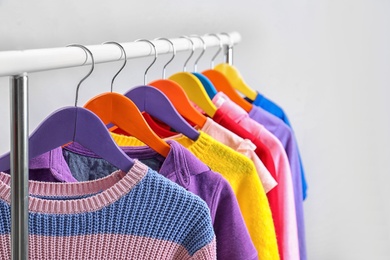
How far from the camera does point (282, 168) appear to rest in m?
1.48

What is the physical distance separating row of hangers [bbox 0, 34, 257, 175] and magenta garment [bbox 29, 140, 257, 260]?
4cm

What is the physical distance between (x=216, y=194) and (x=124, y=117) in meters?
0.18

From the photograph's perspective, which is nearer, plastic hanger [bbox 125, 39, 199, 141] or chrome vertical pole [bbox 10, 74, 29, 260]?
chrome vertical pole [bbox 10, 74, 29, 260]

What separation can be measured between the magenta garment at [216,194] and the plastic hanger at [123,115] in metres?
0.03

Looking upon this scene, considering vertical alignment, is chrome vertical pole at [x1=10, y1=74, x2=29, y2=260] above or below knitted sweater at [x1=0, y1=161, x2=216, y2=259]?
above

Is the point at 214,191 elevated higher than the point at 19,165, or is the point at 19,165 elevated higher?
the point at 19,165

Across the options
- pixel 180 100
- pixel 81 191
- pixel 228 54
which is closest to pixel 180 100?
pixel 180 100

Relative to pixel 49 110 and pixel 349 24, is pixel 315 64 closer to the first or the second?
pixel 349 24

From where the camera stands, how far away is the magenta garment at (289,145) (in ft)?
5.19

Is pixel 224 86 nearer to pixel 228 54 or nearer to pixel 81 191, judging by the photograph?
pixel 228 54

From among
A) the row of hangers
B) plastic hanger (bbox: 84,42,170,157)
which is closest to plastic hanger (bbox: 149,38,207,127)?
the row of hangers

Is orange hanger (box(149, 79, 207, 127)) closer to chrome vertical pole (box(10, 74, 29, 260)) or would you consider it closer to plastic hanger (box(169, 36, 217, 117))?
plastic hanger (box(169, 36, 217, 117))

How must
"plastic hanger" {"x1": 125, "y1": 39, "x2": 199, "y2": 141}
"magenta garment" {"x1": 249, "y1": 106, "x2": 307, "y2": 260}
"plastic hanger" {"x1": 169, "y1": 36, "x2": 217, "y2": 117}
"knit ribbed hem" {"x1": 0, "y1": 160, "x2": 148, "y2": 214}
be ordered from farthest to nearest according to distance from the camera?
"magenta garment" {"x1": 249, "y1": 106, "x2": 307, "y2": 260}, "plastic hanger" {"x1": 169, "y1": 36, "x2": 217, "y2": 117}, "plastic hanger" {"x1": 125, "y1": 39, "x2": 199, "y2": 141}, "knit ribbed hem" {"x1": 0, "y1": 160, "x2": 148, "y2": 214}

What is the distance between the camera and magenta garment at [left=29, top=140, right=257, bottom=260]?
110 cm
